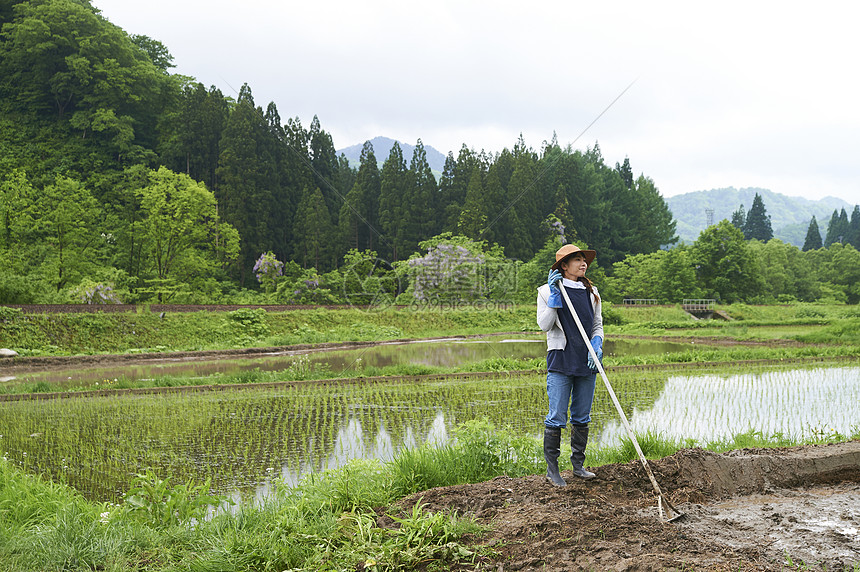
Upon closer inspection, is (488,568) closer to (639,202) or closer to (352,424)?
(352,424)

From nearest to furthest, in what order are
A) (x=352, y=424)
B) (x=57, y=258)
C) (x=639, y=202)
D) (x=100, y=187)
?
(x=352, y=424) → (x=57, y=258) → (x=100, y=187) → (x=639, y=202)

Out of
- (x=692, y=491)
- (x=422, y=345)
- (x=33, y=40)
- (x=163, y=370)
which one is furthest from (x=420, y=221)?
(x=692, y=491)

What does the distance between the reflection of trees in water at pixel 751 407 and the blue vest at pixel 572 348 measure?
2.13m

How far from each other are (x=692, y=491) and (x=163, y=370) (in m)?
14.2

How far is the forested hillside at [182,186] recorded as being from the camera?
30984mm

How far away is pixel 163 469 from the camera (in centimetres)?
615

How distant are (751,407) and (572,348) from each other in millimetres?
6724

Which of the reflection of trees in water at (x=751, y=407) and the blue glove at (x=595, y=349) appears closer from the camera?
the blue glove at (x=595, y=349)

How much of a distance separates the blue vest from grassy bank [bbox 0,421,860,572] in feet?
3.58

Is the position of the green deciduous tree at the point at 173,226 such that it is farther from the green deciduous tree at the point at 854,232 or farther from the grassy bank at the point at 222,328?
the green deciduous tree at the point at 854,232

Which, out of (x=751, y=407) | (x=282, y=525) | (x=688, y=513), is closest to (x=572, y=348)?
(x=688, y=513)

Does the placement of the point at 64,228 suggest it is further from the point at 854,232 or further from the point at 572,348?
the point at 854,232

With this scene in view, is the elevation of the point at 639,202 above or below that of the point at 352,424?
above

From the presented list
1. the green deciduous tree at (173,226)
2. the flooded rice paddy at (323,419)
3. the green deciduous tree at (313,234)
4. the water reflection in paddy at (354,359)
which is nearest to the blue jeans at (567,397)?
the flooded rice paddy at (323,419)
